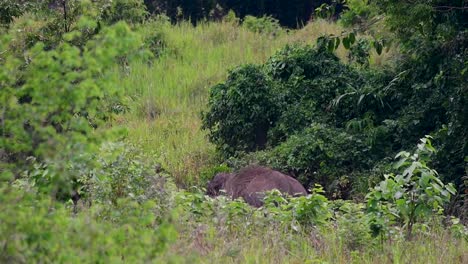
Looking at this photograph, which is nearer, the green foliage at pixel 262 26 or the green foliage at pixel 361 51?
the green foliage at pixel 361 51

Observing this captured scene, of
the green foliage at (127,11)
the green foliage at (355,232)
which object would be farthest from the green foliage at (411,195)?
the green foliage at (127,11)

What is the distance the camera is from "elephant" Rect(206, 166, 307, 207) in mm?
10859

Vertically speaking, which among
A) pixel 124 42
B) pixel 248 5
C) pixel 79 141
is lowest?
pixel 248 5

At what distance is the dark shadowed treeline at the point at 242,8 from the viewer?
26.1 metres

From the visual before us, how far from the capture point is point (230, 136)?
1387cm

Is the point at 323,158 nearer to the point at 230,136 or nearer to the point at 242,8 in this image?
the point at 230,136

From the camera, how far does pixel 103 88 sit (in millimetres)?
4035

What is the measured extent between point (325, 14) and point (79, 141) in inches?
303

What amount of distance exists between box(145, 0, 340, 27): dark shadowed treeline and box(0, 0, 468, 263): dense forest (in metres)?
3.31

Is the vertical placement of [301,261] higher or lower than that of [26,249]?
lower

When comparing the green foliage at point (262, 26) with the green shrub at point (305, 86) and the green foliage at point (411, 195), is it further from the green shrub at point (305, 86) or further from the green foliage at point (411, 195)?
the green foliage at point (411, 195)

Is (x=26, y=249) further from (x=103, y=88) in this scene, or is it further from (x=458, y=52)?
(x=458, y=52)

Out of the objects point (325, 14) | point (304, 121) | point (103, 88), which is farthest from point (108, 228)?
point (304, 121)

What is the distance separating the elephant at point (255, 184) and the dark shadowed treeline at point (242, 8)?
15.1 m
